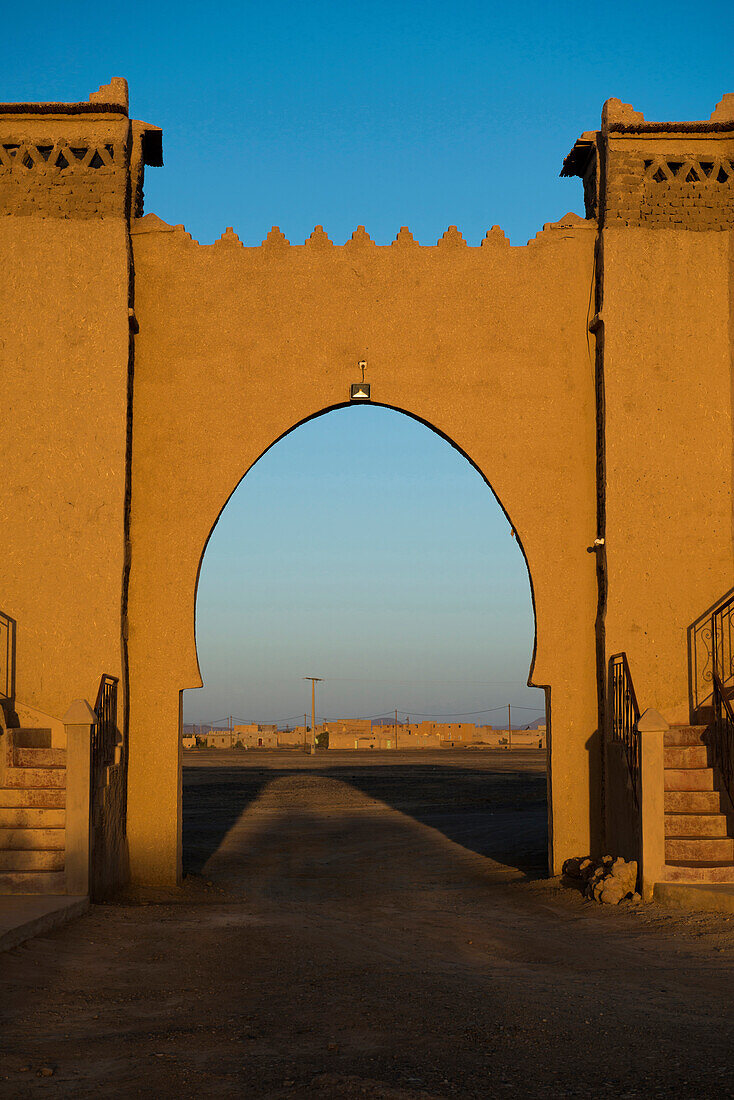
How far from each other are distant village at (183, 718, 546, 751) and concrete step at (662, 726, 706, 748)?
153ft

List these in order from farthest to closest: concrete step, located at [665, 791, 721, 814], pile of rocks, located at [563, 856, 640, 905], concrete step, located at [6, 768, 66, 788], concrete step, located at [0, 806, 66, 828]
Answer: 1. concrete step, located at [6, 768, 66, 788]
2. concrete step, located at [665, 791, 721, 814]
3. concrete step, located at [0, 806, 66, 828]
4. pile of rocks, located at [563, 856, 640, 905]

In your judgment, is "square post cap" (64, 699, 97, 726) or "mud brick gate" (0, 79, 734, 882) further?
"mud brick gate" (0, 79, 734, 882)

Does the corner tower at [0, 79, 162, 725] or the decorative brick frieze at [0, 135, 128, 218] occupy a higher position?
the decorative brick frieze at [0, 135, 128, 218]

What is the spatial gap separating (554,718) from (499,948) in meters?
3.68

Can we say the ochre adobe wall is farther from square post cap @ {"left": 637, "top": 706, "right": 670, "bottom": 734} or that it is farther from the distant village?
the distant village

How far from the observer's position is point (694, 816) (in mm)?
9711

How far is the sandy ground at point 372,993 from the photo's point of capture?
4660 mm

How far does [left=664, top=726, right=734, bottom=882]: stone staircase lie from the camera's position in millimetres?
9078

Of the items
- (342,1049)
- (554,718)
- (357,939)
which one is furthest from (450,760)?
(342,1049)

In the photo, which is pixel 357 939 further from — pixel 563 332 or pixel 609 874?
pixel 563 332

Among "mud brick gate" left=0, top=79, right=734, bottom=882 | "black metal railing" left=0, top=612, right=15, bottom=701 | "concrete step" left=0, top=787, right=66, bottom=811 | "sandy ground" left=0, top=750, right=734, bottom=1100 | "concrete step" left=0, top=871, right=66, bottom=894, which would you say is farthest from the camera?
"mud brick gate" left=0, top=79, right=734, bottom=882

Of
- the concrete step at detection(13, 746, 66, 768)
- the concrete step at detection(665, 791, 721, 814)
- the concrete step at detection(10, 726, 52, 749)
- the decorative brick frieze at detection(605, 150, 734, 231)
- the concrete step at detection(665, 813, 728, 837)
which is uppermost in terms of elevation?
the decorative brick frieze at detection(605, 150, 734, 231)

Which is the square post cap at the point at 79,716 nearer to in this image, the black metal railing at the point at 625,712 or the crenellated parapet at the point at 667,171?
the black metal railing at the point at 625,712

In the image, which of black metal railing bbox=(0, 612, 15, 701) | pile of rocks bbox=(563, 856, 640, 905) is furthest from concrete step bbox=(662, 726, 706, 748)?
black metal railing bbox=(0, 612, 15, 701)
